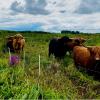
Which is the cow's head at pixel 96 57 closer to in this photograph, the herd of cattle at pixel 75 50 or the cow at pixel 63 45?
the herd of cattle at pixel 75 50

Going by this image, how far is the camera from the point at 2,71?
7.70 metres

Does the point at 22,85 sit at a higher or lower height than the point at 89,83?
higher

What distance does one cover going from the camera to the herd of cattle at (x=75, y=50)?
12.0 m

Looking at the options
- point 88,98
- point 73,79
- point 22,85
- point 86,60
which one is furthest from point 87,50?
point 22,85

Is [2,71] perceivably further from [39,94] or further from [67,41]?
[67,41]

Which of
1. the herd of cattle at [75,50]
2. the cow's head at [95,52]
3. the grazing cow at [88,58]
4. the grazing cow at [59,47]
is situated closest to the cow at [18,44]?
the herd of cattle at [75,50]

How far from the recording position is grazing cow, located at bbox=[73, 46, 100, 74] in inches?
466

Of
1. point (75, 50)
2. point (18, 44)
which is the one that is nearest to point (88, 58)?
point (75, 50)

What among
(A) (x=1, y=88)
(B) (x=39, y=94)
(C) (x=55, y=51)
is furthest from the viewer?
(C) (x=55, y=51)

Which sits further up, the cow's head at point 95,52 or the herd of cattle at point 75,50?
the cow's head at point 95,52

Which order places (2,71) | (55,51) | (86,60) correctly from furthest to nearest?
1. (55,51)
2. (86,60)
3. (2,71)

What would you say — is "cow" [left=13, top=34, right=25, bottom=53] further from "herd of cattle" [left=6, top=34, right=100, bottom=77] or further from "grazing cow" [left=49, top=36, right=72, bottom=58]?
"grazing cow" [left=49, top=36, right=72, bottom=58]

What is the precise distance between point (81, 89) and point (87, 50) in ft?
12.1

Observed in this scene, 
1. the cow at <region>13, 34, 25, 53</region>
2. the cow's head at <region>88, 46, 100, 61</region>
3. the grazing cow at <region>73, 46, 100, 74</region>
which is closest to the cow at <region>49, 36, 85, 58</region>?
the grazing cow at <region>73, 46, 100, 74</region>
